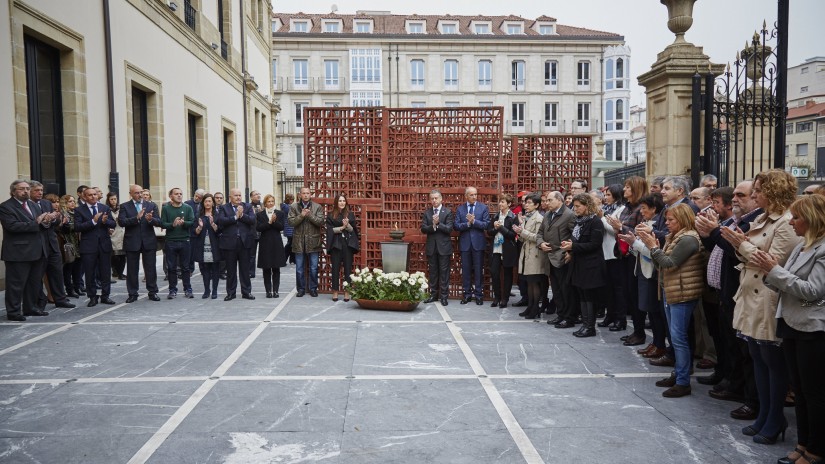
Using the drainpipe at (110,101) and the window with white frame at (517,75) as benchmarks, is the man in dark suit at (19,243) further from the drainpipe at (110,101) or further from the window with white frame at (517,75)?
the window with white frame at (517,75)

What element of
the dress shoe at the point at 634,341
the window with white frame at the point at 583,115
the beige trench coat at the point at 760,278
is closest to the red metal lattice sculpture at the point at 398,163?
the dress shoe at the point at 634,341

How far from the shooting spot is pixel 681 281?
5.73m

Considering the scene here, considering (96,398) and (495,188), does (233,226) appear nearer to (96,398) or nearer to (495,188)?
(495,188)

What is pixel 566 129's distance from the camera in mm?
50438

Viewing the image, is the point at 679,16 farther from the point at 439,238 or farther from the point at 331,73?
the point at 331,73

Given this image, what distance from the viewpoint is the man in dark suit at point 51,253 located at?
969cm

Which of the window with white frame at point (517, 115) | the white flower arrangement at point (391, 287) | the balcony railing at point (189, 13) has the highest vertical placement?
the window with white frame at point (517, 115)

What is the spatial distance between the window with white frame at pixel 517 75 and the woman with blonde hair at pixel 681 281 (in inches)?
1813

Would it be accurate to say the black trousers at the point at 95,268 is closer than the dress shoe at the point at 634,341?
No

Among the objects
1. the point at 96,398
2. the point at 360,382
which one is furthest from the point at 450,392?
the point at 96,398

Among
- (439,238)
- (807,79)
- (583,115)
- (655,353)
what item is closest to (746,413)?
(655,353)

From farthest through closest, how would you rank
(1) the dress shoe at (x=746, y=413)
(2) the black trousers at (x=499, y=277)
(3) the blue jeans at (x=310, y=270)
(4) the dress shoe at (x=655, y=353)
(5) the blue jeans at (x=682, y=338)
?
(3) the blue jeans at (x=310, y=270) < (2) the black trousers at (x=499, y=277) < (4) the dress shoe at (x=655, y=353) < (5) the blue jeans at (x=682, y=338) < (1) the dress shoe at (x=746, y=413)

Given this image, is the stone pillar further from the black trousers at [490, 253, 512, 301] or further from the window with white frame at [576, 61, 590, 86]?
the window with white frame at [576, 61, 590, 86]

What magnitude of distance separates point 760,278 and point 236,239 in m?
9.09
